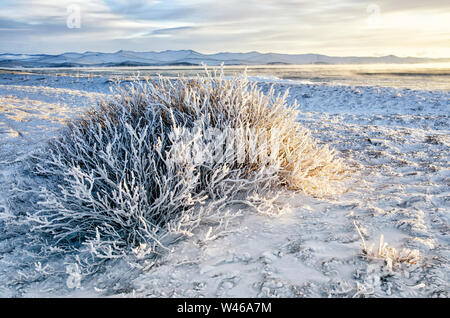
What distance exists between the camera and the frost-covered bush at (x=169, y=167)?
240cm

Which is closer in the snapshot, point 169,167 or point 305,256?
point 305,256

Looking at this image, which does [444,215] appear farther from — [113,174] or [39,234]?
[39,234]

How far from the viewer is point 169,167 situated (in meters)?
2.39

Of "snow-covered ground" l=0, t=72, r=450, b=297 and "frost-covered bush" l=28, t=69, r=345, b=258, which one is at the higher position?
"frost-covered bush" l=28, t=69, r=345, b=258

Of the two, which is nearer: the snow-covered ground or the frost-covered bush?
the snow-covered ground

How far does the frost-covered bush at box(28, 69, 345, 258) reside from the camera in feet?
7.88

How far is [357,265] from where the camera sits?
6.63 ft

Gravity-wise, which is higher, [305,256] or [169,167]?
[169,167]

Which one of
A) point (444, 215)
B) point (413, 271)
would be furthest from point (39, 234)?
point (444, 215)

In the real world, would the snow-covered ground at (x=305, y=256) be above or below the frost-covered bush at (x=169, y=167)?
below

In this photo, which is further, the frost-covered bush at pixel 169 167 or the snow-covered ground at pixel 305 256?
the frost-covered bush at pixel 169 167
